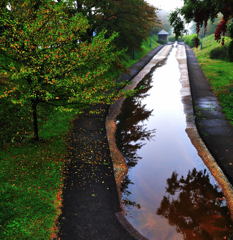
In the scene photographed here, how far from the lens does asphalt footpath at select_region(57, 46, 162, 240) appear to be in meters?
7.02

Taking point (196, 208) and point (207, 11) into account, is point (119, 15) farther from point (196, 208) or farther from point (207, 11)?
point (196, 208)

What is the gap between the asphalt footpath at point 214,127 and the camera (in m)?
10.7

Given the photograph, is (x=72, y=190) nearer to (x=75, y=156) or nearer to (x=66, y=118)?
(x=75, y=156)

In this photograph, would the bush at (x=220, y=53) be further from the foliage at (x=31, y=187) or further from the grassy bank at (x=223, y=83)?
the foliage at (x=31, y=187)

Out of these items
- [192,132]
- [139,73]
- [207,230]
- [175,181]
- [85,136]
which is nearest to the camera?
[207,230]

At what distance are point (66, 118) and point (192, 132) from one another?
729cm

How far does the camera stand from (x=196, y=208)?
827 centimetres

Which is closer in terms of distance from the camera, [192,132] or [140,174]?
[140,174]

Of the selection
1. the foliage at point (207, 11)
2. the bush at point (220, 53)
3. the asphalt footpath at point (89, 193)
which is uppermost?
the foliage at point (207, 11)

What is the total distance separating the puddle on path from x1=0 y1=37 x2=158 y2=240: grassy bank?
255 cm

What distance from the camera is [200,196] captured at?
8914 millimetres

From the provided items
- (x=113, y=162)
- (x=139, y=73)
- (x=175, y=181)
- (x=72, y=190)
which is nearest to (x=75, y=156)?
(x=113, y=162)

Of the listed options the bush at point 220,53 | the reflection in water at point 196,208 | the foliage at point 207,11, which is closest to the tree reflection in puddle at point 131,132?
the reflection in water at point 196,208

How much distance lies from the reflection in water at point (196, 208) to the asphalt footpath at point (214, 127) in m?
1.11
